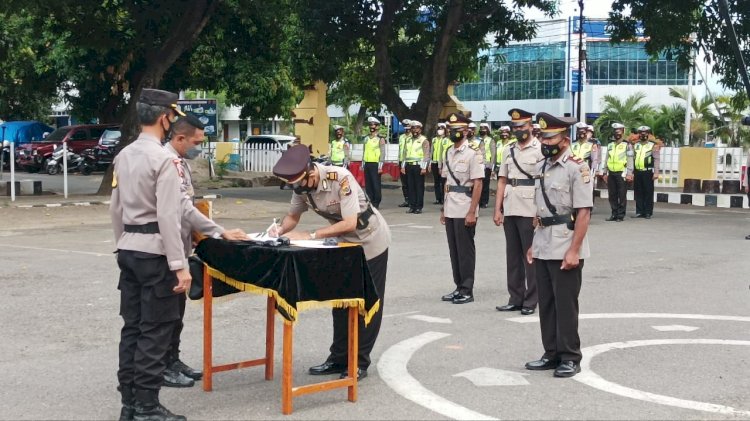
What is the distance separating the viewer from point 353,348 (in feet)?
21.1

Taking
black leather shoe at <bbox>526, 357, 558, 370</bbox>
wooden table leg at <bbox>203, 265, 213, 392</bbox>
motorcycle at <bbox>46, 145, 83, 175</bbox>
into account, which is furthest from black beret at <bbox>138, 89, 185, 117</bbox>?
motorcycle at <bbox>46, 145, 83, 175</bbox>

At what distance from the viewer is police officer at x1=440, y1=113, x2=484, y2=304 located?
10289mm

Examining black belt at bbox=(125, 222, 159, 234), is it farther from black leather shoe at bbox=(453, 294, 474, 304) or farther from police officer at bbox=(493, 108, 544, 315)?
black leather shoe at bbox=(453, 294, 474, 304)

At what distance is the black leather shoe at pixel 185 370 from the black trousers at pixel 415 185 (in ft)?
48.3

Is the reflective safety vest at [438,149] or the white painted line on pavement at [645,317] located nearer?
the white painted line on pavement at [645,317]

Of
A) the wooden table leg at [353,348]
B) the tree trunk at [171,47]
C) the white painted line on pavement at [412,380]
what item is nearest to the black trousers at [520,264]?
the white painted line on pavement at [412,380]

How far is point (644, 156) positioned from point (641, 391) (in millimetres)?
15433

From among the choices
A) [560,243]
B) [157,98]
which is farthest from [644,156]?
[157,98]

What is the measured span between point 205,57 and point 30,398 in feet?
96.2

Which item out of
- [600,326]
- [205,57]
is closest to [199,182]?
[205,57]

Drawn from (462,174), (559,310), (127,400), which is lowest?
(127,400)

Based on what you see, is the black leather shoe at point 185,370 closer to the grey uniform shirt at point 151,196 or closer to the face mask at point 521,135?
the grey uniform shirt at point 151,196

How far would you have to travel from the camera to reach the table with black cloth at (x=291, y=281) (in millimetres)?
6043

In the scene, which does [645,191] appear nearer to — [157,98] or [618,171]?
[618,171]
